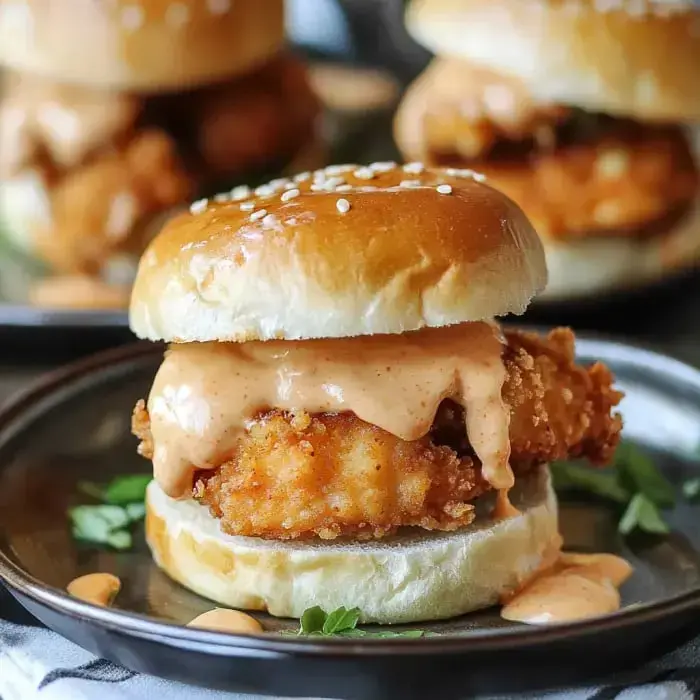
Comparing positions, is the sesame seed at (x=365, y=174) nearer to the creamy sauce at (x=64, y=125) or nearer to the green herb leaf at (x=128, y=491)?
the green herb leaf at (x=128, y=491)

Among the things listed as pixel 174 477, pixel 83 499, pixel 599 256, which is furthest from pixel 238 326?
pixel 599 256

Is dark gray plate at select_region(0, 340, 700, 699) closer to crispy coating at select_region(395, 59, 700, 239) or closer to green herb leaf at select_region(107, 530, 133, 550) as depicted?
green herb leaf at select_region(107, 530, 133, 550)

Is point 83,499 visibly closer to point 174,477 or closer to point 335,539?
point 174,477

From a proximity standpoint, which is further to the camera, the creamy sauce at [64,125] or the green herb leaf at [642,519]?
the creamy sauce at [64,125]

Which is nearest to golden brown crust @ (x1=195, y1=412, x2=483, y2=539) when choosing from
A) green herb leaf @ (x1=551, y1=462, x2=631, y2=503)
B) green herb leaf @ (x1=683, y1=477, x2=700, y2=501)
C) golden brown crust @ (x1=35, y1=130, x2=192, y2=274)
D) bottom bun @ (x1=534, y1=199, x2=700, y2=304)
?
green herb leaf @ (x1=551, y1=462, x2=631, y2=503)

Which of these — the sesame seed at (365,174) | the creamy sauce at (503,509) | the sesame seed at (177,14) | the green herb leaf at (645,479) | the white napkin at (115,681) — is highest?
the sesame seed at (365,174)

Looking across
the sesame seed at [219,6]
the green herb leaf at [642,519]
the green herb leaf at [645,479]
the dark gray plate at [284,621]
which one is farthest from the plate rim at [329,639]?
→ the sesame seed at [219,6]
